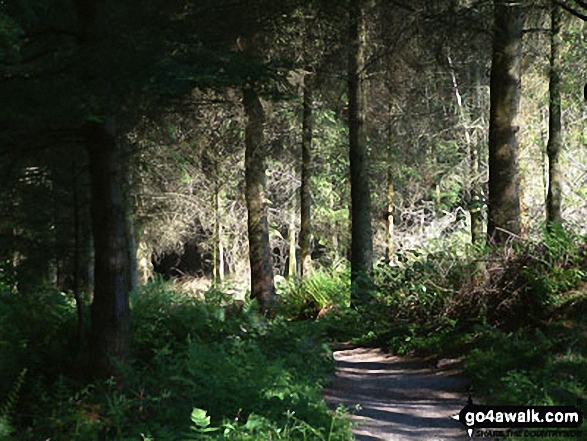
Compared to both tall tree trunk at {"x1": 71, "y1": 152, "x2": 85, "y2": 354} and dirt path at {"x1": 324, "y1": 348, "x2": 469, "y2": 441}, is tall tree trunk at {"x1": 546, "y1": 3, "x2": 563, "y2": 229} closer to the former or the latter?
dirt path at {"x1": 324, "y1": 348, "x2": 469, "y2": 441}

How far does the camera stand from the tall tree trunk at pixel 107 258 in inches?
303

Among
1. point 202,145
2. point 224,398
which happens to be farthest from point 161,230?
point 224,398

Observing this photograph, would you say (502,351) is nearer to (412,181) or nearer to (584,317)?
(584,317)

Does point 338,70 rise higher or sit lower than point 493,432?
higher

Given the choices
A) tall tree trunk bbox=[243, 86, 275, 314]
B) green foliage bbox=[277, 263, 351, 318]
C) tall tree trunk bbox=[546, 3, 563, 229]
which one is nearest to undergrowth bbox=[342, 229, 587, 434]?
tall tree trunk bbox=[243, 86, 275, 314]

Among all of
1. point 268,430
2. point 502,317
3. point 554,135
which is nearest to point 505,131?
point 502,317

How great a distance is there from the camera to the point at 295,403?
232 inches

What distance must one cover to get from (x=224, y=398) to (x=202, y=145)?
42.9ft

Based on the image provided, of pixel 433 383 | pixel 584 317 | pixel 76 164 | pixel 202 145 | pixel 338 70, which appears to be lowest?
pixel 433 383

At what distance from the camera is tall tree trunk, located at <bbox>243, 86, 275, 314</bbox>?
15.6 m

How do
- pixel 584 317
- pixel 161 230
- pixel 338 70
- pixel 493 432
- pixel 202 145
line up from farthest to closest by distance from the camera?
pixel 161 230
pixel 202 145
pixel 338 70
pixel 584 317
pixel 493 432

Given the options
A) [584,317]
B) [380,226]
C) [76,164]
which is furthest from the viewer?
[380,226]

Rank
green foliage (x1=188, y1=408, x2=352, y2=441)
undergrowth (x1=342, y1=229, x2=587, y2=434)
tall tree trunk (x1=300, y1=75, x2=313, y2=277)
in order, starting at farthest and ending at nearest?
1. tall tree trunk (x1=300, y1=75, x2=313, y2=277)
2. undergrowth (x1=342, y1=229, x2=587, y2=434)
3. green foliage (x1=188, y1=408, x2=352, y2=441)

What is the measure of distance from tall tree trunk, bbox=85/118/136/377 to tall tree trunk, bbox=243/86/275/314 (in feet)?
25.6
